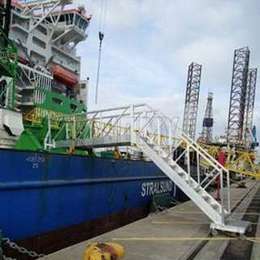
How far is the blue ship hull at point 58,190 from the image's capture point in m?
8.14

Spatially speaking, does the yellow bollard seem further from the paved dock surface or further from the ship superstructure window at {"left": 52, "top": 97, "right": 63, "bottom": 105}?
the ship superstructure window at {"left": 52, "top": 97, "right": 63, "bottom": 105}

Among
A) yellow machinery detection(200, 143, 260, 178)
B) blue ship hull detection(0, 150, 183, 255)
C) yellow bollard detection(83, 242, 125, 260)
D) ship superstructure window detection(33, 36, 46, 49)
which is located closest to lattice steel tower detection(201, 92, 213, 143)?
ship superstructure window detection(33, 36, 46, 49)

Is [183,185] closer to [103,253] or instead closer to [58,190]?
[58,190]

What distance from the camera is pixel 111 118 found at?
39.3 feet

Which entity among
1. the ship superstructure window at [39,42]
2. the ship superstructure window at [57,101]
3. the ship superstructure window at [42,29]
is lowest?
the ship superstructure window at [57,101]

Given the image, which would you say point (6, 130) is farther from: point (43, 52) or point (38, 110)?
point (43, 52)

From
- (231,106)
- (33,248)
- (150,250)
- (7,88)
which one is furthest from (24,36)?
(231,106)

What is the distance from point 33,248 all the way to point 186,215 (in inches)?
191

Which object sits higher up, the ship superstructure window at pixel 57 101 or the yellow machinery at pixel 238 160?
the ship superstructure window at pixel 57 101

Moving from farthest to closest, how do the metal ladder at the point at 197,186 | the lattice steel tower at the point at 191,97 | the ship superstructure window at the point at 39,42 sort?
the lattice steel tower at the point at 191,97
the ship superstructure window at the point at 39,42
the metal ladder at the point at 197,186

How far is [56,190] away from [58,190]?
0.30 feet

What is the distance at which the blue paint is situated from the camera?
8125mm

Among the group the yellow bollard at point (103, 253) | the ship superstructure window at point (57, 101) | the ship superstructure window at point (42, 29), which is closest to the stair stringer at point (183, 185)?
the yellow bollard at point (103, 253)

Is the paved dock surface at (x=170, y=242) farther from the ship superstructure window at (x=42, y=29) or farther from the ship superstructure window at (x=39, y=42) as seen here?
the ship superstructure window at (x=42, y=29)
